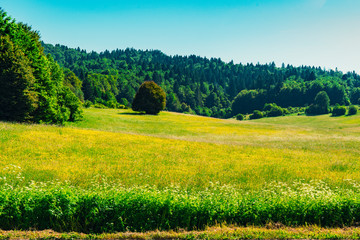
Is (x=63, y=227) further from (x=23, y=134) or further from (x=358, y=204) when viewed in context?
(x=23, y=134)

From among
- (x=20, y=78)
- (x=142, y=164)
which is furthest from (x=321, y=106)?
(x=142, y=164)

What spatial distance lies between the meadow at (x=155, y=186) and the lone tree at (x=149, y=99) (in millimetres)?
50517

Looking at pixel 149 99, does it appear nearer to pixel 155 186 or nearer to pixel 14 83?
pixel 14 83

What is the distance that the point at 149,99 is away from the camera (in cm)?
7662

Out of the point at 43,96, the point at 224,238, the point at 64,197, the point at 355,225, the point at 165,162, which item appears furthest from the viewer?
the point at 43,96

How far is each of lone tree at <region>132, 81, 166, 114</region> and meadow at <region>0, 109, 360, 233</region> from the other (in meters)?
50.5

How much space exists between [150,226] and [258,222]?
3.63 metres

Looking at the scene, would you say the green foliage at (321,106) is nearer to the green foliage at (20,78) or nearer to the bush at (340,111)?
the bush at (340,111)

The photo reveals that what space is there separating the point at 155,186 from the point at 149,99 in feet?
222

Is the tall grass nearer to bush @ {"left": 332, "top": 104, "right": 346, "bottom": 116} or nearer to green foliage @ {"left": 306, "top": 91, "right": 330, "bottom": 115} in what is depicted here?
bush @ {"left": 332, "top": 104, "right": 346, "bottom": 116}

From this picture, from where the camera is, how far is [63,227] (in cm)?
797

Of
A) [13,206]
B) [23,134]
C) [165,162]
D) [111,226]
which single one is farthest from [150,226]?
[23,134]

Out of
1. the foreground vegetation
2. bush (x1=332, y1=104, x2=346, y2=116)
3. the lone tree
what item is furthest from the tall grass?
bush (x1=332, y1=104, x2=346, y2=116)

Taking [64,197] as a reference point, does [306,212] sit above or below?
below
